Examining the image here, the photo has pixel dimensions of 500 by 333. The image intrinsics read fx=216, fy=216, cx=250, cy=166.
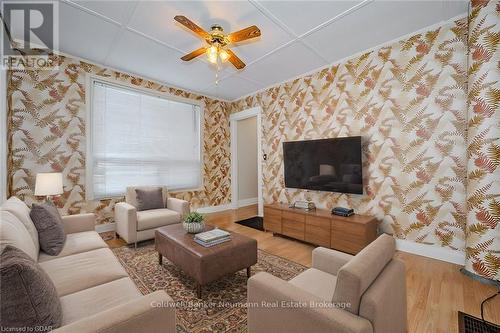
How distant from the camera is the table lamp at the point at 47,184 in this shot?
2549 mm

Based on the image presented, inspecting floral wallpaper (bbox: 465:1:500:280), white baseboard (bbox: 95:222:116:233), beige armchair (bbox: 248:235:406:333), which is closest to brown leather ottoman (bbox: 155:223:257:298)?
beige armchair (bbox: 248:235:406:333)

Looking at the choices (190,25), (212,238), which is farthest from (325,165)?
(190,25)

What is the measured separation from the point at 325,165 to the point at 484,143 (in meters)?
1.66

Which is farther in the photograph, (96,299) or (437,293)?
(437,293)

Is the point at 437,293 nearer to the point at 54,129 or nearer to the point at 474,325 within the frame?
the point at 474,325

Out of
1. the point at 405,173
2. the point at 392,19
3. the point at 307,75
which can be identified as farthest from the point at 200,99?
the point at 405,173

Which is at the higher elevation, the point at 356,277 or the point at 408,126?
the point at 408,126

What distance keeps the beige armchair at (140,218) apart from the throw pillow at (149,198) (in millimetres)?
61

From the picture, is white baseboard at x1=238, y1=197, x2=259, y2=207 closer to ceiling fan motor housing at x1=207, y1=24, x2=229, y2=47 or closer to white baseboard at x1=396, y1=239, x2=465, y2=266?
white baseboard at x1=396, y1=239, x2=465, y2=266

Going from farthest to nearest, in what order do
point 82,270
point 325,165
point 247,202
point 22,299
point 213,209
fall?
point 247,202 < point 213,209 < point 325,165 < point 82,270 < point 22,299

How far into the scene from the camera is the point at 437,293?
6.25 feet

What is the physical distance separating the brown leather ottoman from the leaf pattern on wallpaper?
77.3 inches

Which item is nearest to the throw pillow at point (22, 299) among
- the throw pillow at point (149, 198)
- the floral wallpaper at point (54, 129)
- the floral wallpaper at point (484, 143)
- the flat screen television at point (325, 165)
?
the throw pillow at point (149, 198)

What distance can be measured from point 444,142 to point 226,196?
4.08m
